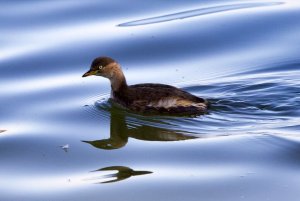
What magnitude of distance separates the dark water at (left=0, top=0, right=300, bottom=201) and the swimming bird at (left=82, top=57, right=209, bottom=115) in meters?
0.16

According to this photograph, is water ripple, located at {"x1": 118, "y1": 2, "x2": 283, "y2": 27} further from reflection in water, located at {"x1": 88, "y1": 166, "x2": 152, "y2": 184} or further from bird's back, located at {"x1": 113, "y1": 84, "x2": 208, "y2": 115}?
reflection in water, located at {"x1": 88, "y1": 166, "x2": 152, "y2": 184}

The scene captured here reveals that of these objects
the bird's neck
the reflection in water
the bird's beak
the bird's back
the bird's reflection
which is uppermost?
the bird's beak

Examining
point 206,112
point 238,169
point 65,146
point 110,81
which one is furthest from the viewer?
point 110,81

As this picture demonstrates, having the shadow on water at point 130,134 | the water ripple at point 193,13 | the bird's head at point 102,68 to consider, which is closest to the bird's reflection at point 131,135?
the shadow on water at point 130,134

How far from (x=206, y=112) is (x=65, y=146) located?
2.06 m

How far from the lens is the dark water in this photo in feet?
29.7

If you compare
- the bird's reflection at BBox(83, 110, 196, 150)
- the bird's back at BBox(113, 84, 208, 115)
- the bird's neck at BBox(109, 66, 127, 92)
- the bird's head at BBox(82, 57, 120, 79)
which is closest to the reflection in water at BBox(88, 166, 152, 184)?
the bird's reflection at BBox(83, 110, 196, 150)

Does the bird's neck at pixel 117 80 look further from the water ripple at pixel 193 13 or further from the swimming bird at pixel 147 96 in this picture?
the water ripple at pixel 193 13

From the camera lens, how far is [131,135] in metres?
10.8

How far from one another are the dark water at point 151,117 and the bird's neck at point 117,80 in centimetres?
24

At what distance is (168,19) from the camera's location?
49.5 feet

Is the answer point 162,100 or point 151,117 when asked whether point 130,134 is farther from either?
point 162,100

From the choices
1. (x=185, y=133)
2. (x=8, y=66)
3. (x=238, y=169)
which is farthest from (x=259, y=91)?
(x=8, y=66)

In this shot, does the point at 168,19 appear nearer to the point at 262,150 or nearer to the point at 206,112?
the point at 206,112
